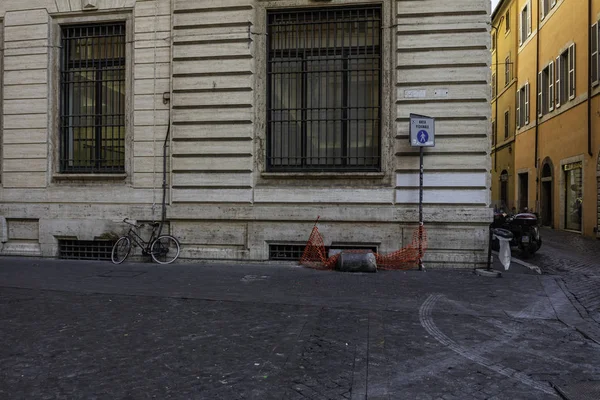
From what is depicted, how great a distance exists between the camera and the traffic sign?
955 centimetres

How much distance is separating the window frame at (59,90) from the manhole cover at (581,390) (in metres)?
9.43

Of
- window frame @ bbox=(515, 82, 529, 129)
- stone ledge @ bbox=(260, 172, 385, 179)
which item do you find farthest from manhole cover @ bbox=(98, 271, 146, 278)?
window frame @ bbox=(515, 82, 529, 129)

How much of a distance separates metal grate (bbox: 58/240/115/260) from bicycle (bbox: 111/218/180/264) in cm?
50

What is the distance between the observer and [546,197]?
24.5 m

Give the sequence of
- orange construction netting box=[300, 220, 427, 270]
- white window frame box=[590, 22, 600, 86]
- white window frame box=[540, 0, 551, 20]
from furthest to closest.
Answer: white window frame box=[540, 0, 551, 20], white window frame box=[590, 22, 600, 86], orange construction netting box=[300, 220, 427, 270]

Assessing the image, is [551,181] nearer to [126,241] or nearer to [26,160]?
[126,241]

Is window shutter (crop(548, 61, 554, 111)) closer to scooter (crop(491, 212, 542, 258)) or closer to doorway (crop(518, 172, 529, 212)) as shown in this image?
A: doorway (crop(518, 172, 529, 212))

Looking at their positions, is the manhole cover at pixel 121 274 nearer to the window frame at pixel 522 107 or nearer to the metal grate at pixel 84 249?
the metal grate at pixel 84 249

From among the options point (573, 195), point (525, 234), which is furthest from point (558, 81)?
point (525, 234)

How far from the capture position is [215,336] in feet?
16.9

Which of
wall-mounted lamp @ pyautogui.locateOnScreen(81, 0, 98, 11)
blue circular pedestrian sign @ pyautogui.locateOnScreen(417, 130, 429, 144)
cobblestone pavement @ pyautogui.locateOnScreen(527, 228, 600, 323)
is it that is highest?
wall-mounted lamp @ pyautogui.locateOnScreen(81, 0, 98, 11)

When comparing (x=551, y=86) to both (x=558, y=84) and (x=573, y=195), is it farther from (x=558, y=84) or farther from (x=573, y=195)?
(x=573, y=195)

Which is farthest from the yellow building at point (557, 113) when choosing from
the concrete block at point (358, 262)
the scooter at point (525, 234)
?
the concrete block at point (358, 262)

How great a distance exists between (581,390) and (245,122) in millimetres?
8098
